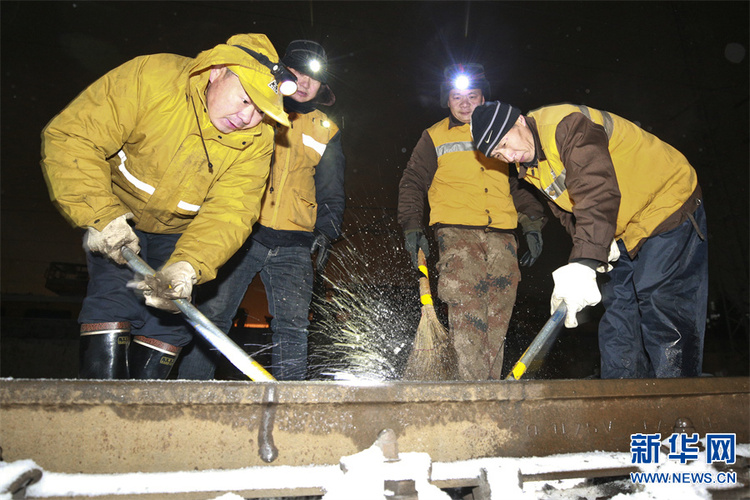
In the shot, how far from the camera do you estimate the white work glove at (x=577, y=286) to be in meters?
1.96

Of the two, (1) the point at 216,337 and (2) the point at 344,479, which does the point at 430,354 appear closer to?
(1) the point at 216,337

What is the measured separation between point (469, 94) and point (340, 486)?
2807 millimetres

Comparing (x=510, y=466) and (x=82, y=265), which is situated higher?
(x=82, y=265)

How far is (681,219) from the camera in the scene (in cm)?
232

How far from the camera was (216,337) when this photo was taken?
1746 millimetres

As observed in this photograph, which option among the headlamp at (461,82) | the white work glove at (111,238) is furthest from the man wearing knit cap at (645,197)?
the white work glove at (111,238)

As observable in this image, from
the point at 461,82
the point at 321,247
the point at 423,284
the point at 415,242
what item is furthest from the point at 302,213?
the point at 461,82

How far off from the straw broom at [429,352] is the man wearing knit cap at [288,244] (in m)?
0.87

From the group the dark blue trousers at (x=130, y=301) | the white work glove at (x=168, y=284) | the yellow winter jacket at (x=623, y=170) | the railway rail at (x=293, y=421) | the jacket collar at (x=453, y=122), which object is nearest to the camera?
the railway rail at (x=293, y=421)

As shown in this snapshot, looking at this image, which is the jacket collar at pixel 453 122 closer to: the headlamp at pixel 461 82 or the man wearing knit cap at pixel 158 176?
the headlamp at pixel 461 82

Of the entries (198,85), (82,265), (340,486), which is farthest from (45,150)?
(82,265)

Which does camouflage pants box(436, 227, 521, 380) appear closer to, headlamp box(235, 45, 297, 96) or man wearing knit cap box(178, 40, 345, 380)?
man wearing knit cap box(178, 40, 345, 380)

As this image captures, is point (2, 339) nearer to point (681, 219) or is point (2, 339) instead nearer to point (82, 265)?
point (681, 219)

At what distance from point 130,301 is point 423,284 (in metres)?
1.90
